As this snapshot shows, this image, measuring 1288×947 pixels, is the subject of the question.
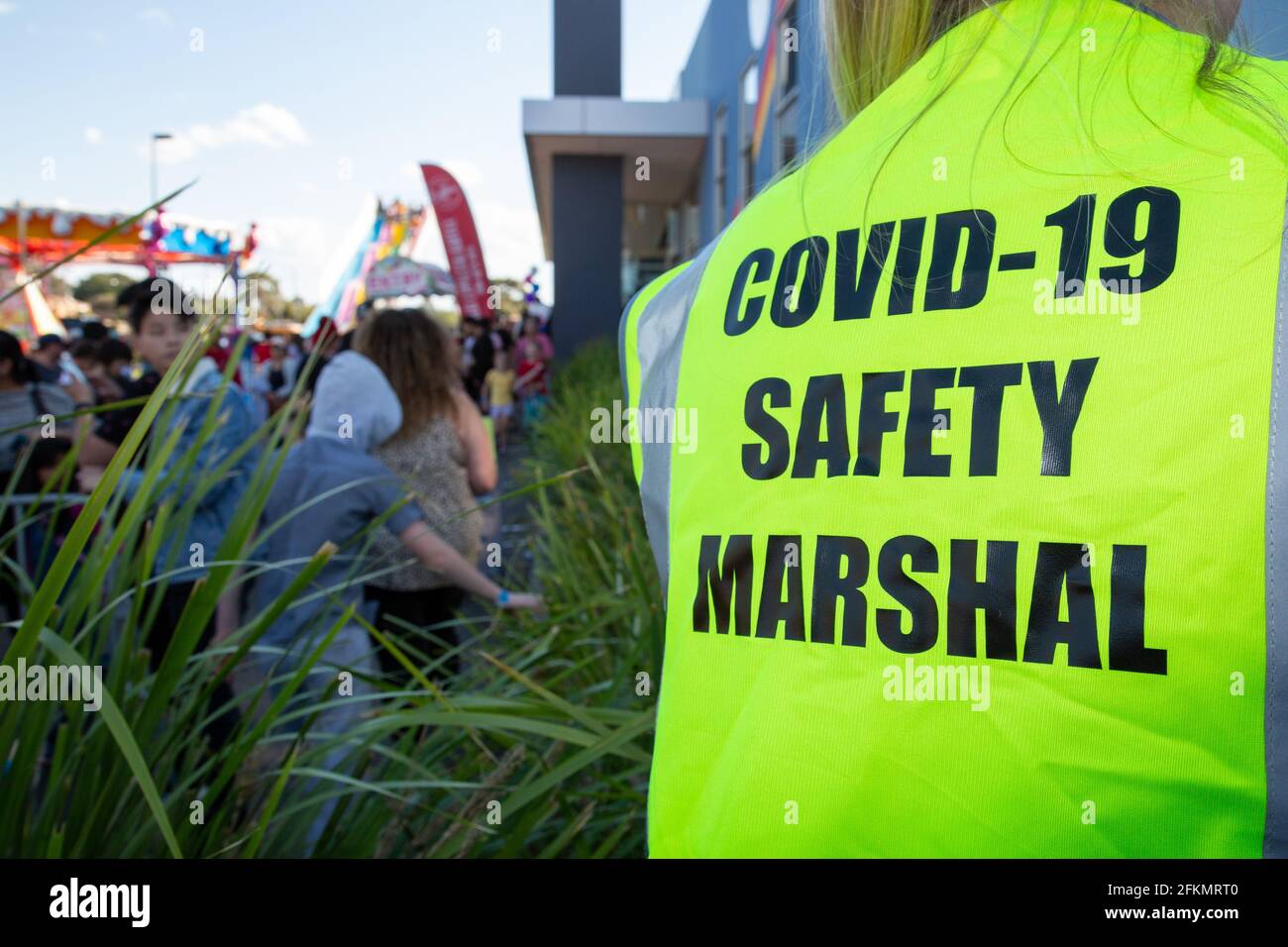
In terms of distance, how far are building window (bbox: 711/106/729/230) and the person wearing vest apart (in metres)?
11.3

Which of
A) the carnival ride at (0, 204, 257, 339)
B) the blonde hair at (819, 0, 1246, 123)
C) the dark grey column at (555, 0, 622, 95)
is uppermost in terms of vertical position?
the dark grey column at (555, 0, 622, 95)

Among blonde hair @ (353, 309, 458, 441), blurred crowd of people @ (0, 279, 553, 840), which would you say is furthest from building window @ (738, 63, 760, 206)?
blurred crowd of people @ (0, 279, 553, 840)

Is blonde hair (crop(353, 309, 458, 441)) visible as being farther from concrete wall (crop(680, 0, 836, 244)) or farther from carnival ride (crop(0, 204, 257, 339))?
carnival ride (crop(0, 204, 257, 339))

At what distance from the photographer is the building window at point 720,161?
40.3 feet

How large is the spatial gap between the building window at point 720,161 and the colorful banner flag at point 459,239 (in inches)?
119

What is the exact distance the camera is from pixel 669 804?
1017mm

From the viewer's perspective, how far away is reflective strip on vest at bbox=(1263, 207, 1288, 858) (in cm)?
71

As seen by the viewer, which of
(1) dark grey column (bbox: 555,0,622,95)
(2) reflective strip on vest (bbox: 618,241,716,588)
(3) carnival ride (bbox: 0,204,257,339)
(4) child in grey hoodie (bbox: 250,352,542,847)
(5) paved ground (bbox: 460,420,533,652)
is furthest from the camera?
(3) carnival ride (bbox: 0,204,257,339)

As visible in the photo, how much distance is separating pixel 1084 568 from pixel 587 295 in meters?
15.6

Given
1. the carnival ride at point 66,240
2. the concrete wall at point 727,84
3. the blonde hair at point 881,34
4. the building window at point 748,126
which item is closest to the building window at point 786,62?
the concrete wall at point 727,84

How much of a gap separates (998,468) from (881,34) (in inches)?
19.7

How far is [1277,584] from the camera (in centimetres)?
72
